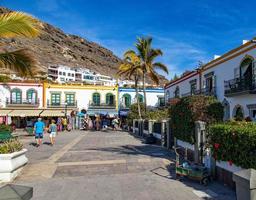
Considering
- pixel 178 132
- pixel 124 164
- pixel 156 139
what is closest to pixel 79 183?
pixel 124 164

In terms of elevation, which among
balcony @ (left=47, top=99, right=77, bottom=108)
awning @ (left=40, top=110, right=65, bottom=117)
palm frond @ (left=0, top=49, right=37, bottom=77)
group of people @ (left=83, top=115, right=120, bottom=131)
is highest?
palm frond @ (left=0, top=49, right=37, bottom=77)

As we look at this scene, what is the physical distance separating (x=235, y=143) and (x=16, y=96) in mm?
43562

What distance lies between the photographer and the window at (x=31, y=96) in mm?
48000

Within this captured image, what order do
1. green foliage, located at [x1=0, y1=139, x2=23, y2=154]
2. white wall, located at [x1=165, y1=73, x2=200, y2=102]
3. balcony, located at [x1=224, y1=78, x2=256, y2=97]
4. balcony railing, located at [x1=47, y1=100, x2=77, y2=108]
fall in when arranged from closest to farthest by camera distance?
green foliage, located at [x1=0, y1=139, x2=23, y2=154] < balcony, located at [x1=224, y1=78, x2=256, y2=97] < white wall, located at [x1=165, y1=73, x2=200, y2=102] < balcony railing, located at [x1=47, y1=100, x2=77, y2=108]

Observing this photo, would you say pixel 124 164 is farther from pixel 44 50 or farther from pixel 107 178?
pixel 44 50

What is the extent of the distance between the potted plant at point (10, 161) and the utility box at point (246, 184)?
22.4ft

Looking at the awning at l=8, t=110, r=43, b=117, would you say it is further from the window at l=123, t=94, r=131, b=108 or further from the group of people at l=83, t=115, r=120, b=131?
A: the window at l=123, t=94, r=131, b=108

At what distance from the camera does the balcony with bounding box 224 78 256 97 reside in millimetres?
22906

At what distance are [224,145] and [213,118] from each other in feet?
13.6

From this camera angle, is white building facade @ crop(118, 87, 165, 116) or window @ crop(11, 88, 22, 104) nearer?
window @ crop(11, 88, 22, 104)

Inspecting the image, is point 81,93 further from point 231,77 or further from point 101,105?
point 231,77

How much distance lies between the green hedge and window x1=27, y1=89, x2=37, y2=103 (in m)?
41.5

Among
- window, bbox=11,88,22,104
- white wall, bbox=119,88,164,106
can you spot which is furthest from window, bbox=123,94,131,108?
window, bbox=11,88,22,104

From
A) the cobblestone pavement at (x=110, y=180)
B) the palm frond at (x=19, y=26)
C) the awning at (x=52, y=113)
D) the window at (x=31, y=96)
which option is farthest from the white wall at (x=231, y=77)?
the window at (x=31, y=96)
